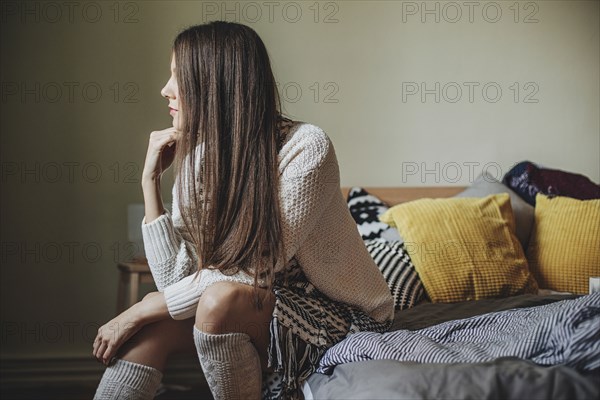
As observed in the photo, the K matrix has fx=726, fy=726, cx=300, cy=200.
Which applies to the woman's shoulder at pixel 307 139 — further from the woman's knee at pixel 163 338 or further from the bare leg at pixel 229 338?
the woman's knee at pixel 163 338

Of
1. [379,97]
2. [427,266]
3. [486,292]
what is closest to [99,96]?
[379,97]

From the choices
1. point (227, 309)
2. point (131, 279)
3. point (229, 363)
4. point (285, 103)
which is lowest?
point (131, 279)

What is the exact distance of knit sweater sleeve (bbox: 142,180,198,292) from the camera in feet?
5.64

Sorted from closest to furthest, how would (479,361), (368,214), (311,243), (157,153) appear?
(479,361)
(311,243)
(157,153)
(368,214)

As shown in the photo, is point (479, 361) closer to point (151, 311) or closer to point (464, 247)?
point (151, 311)

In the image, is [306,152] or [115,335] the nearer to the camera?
[115,335]

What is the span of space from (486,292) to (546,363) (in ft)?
3.86

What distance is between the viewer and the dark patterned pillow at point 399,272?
231 cm

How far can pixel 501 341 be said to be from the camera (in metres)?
1.39

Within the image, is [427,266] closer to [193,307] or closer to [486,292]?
[486,292]

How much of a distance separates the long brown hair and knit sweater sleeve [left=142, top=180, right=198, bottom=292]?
5cm

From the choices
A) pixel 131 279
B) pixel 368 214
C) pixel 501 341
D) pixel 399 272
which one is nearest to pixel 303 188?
pixel 501 341

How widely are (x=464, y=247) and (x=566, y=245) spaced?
41 centimetres

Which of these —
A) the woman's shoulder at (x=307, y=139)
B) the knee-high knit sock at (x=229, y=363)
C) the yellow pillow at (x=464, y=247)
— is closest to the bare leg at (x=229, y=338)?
the knee-high knit sock at (x=229, y=363)
